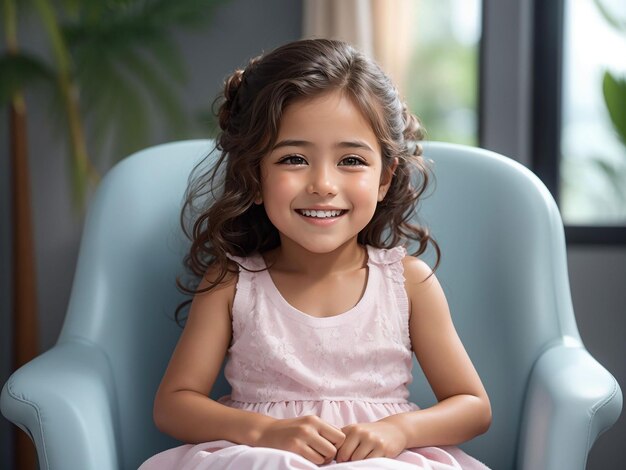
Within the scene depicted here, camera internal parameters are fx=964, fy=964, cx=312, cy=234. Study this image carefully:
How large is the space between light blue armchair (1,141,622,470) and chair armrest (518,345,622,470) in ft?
0.07

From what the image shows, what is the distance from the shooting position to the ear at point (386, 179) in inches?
59.7

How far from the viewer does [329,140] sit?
4.56 ft

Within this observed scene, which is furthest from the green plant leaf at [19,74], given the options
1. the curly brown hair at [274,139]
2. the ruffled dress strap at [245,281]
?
the ruffled dress strap at [245,281]

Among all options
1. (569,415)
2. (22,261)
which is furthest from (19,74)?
(569,415)

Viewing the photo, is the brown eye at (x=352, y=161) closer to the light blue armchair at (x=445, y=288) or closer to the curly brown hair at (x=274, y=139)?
the curly brown hair at (x=274, y=139)

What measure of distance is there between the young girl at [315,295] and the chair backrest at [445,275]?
5.5 inches

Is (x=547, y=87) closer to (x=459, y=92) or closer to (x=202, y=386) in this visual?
(x=459, y=92)

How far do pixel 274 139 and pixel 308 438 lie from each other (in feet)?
1.42

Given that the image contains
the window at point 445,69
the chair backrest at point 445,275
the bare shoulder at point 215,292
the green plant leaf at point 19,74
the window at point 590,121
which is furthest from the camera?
the window at point 445,69

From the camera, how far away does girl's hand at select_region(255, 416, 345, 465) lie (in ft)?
4.12

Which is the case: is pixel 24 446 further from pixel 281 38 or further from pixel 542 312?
pixel 542 312

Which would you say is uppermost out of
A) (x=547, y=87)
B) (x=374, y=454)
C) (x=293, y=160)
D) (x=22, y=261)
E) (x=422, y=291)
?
(x=293, y=160)

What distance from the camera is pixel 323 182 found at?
1.37 meters

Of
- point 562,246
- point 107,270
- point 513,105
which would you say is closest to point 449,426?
point 562,246
